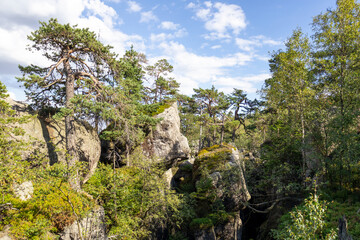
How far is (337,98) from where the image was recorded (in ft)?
49.3

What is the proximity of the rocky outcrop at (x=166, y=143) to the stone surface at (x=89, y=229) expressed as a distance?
34.8 feet

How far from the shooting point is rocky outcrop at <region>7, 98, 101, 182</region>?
1399cm

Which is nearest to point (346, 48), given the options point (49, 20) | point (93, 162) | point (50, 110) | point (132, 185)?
point (132, 185)

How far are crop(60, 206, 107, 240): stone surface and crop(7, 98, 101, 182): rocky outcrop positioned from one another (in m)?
A: 4.41

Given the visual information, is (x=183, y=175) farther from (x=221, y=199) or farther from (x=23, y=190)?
(x=23, y=190)

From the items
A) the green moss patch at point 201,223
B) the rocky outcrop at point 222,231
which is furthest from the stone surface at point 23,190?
the rocky outcrop at point 222,231

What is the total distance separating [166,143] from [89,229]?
1328 centimetres

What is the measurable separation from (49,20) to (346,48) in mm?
20883

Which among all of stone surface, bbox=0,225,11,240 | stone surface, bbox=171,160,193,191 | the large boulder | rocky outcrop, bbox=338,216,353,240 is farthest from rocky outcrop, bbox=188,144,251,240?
stone surface, bbox=0,225,11,240

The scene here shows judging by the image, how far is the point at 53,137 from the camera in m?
14.9

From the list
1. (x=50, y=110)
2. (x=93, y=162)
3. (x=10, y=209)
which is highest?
(x=50, y=110)

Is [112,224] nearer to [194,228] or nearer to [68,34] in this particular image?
[194,228]

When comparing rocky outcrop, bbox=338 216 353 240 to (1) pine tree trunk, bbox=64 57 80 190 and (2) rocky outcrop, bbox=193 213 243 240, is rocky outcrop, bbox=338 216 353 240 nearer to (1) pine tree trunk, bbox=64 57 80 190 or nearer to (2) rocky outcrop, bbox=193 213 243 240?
(2) rocky outcrop, bbox=193 213 243 240

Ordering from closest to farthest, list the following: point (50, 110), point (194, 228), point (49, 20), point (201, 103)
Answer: point (49, 20) → point (50, 110) → point (194, 228) → point (201, 103)
